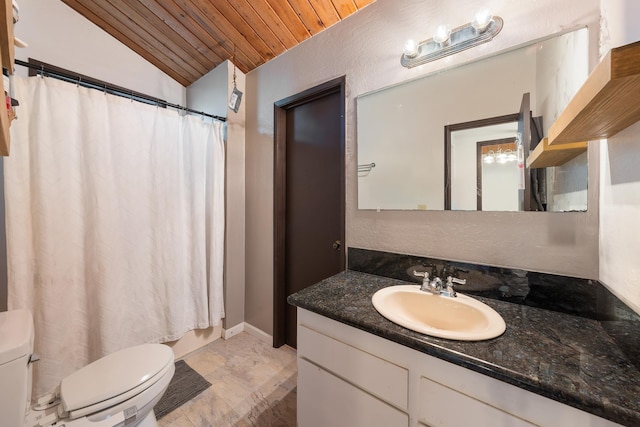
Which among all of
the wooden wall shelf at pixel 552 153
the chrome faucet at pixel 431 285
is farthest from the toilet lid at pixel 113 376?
the wooden wall shelf at pixel 552 153

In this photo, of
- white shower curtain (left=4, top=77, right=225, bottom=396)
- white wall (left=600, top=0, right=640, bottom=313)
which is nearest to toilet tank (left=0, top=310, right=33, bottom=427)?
white shower curtain (left=4, top=77, right=225, bottom=396)

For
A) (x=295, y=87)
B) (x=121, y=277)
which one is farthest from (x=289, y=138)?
(x=121, y=277)

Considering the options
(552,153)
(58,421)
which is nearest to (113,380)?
(58,421)

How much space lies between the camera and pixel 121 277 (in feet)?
5.13

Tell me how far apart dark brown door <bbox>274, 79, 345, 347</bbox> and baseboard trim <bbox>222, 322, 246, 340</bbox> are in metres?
0.44

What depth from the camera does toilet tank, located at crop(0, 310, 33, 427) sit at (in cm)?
83

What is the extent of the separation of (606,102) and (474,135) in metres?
0.59

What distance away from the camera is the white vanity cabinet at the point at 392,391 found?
1.99 feet

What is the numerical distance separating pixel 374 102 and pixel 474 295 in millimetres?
1149

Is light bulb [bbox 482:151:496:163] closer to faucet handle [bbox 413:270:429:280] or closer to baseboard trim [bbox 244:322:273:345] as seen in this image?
faucet handle [bbox 413:270:429:280]

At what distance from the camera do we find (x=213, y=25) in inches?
67.6

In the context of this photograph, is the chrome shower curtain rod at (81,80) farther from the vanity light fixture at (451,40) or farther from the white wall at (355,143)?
the vanity light fixture at (451,40)

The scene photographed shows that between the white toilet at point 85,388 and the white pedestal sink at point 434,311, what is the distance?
1099 millimetres

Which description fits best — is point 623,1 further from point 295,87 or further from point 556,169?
point 295,87
